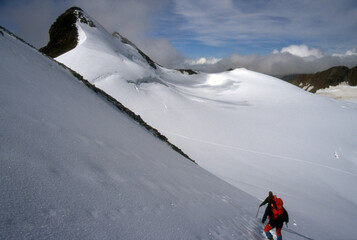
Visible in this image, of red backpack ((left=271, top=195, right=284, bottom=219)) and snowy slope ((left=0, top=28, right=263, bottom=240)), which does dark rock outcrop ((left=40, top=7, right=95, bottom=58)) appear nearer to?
snowy slope ((left=0, top=28, right=263, bottom=240))

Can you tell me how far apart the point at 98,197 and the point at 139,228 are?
0.71 m

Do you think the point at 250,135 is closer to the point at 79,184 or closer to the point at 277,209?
the point at 277,209

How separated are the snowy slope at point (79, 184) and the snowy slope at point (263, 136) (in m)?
4.80

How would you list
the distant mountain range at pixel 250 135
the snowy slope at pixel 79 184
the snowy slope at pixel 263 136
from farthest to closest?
1. the snowy slope at pixel 263 136
2. the distant mountain range at pixel 250 135
3. the snowy slope at pixel 79 184

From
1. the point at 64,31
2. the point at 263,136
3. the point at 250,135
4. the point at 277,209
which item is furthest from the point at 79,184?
the point at 64,31

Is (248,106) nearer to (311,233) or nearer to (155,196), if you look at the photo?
(311,233)

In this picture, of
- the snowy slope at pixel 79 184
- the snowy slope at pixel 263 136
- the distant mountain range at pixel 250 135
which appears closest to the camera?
the snowy slope at pixel 79 184

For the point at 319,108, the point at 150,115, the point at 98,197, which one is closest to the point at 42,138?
the point at 98,197

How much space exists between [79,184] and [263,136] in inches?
783

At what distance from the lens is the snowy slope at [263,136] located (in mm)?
11305

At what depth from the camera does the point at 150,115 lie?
64.6ft

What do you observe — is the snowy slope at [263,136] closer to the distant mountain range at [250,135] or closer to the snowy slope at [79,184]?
the distant mountain range at [250,135]

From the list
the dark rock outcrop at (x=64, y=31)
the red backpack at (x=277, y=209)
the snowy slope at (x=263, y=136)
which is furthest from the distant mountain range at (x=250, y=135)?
the red backpack at (x=277, y=209)

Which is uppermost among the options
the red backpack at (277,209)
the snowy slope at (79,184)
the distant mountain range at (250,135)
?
the distant mountain range at (250,135)
